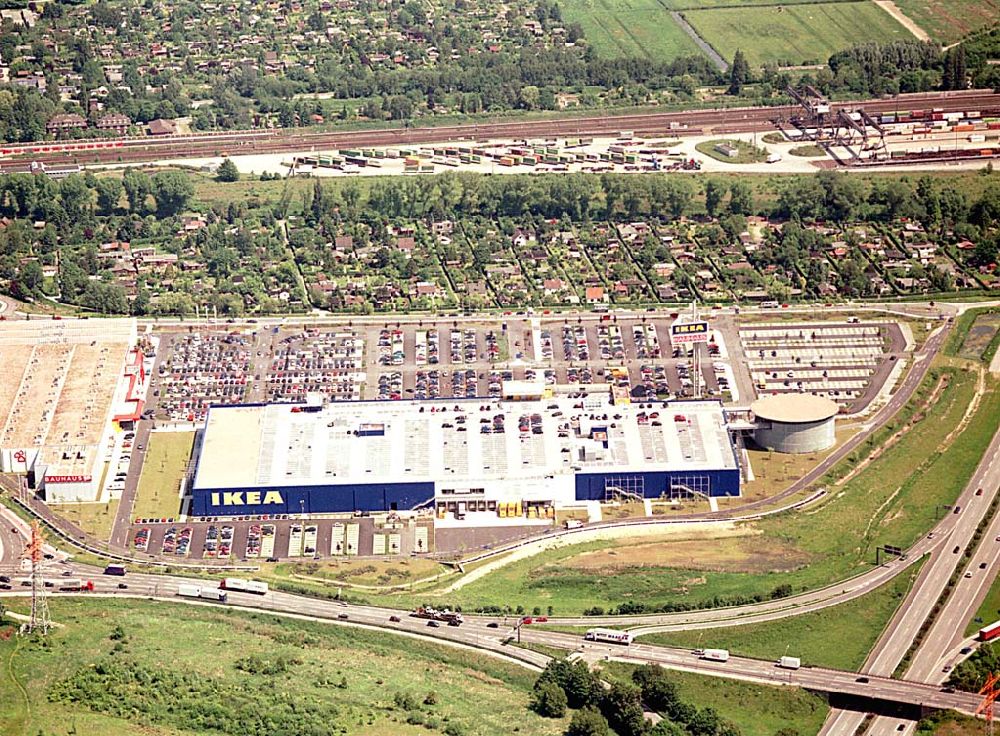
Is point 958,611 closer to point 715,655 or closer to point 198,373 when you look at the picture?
point 715,655

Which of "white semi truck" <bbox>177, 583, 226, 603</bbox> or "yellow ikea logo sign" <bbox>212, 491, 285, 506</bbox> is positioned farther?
"yellow ikea logo sign" <bbox>212, 491, 285, 506</bbox>

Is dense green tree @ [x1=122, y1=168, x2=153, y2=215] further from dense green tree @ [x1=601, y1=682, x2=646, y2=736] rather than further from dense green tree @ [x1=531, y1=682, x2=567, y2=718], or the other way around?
dense green tree @ [x1=601, y1=682, x2=646, y2=736]

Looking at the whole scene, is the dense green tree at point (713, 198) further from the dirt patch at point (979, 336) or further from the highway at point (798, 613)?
the highway at point (798, 613)

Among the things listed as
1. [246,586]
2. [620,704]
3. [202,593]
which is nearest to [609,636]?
[620,704]

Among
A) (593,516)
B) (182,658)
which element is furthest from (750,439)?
(182,658)

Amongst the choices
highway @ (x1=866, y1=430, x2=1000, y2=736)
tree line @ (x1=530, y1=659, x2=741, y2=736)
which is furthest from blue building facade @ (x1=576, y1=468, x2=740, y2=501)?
tree line @ (x1=530, y1=659, x2=741, y2=736)
